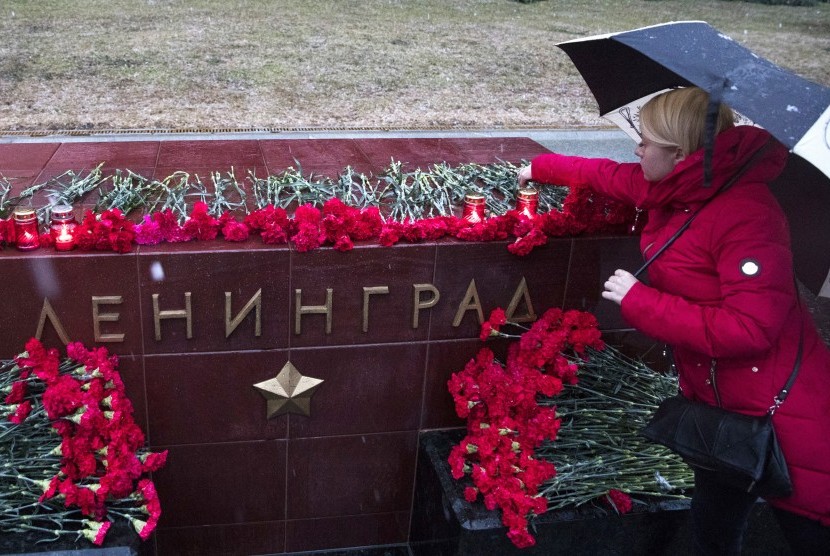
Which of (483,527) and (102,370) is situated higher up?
(102,370)

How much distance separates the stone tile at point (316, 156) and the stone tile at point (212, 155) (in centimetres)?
5

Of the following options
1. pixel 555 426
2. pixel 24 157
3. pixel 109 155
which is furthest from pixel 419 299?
pixel 24 157

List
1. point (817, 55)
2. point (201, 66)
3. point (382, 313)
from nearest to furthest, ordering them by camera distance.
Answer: point (382, 313) < point (201, 66) < point (817, 55)

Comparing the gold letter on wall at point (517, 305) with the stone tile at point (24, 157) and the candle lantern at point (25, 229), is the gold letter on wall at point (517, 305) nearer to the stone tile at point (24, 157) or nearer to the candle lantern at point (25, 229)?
the candle lantern at point (25, 229)

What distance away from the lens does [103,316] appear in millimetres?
2246

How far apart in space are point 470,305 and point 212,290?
30.6 inches

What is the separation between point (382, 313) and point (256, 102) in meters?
1.83

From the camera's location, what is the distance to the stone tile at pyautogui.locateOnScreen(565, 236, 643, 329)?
8.36ft

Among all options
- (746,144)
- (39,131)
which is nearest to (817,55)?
(746,144)

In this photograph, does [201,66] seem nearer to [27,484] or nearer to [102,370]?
[102,370]

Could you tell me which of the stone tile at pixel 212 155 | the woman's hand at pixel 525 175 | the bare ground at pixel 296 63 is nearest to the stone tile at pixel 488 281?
the woman's hand at pixel 525 175

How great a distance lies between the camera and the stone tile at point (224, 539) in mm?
2652

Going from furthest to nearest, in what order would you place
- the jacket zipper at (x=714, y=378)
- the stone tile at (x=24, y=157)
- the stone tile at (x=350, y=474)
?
1. the stone tile at (x=24, y=157)
2. the stone tile at (x=350, y=474)
3. the jacket zipper at (x=714, y=378)

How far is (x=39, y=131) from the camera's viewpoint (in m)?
3.50
